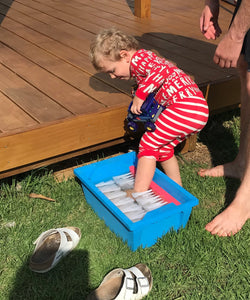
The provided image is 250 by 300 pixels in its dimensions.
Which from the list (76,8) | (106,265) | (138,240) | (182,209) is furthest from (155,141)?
(76,8)

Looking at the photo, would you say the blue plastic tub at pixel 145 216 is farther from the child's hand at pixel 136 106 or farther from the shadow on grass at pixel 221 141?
the shadow on grass at pixel 221 141

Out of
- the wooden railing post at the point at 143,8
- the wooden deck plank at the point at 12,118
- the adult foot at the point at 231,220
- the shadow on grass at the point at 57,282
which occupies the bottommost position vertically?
the shadow on grass at the point at 57,282

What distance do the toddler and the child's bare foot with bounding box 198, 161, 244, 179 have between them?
0.64 meters

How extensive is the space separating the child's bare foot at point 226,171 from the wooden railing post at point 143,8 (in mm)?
2628

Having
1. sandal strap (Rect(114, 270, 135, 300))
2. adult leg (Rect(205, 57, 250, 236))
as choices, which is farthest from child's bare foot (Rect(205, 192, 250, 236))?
sandal strap (Rect(114, 270, 135, 300))

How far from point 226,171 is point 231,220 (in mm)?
635

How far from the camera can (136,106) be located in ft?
7.49

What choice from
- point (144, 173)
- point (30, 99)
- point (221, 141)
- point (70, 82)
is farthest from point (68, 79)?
point (221, 141)

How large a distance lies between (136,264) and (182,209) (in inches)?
15.7

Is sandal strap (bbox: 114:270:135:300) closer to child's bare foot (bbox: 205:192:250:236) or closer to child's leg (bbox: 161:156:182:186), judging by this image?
child's bare foot (bbox: 205:192:250:236)

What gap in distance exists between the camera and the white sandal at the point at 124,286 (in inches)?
73.1

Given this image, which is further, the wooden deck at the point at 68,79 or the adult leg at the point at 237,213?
the wooden deck at the point at 68,79

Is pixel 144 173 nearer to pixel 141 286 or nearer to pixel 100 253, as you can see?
pixel 100 253

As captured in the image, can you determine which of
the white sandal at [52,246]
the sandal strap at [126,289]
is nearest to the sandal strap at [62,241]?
the white sandal at [52,246]
